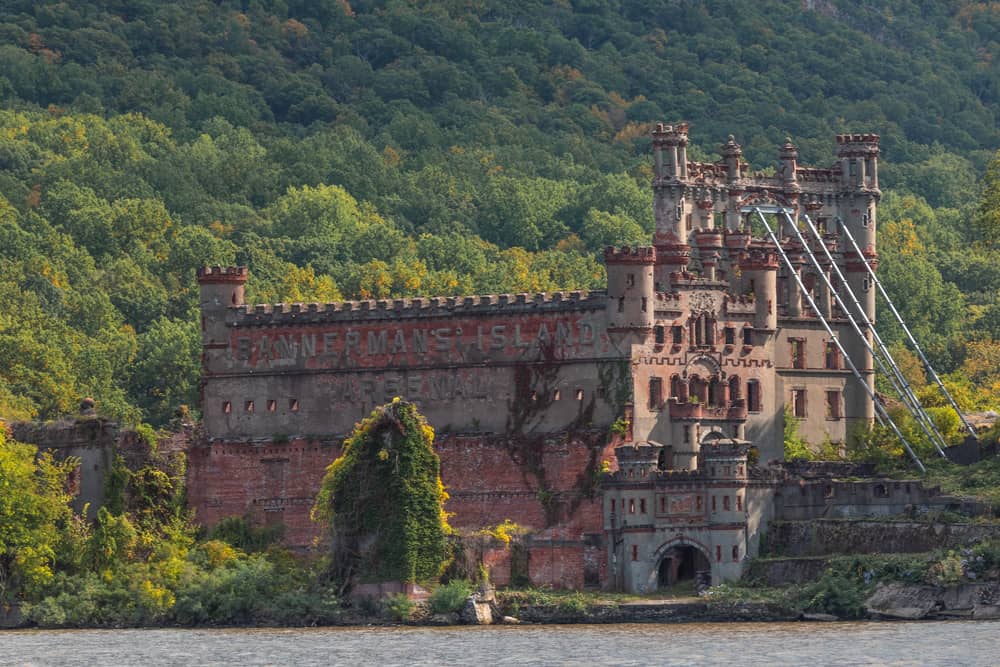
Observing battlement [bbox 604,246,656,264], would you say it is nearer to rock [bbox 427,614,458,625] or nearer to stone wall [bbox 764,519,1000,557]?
stone wall [bbox 764,519,1000,557]

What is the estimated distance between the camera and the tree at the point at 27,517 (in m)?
130

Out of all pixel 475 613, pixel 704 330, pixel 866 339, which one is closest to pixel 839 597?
pixel 475 613

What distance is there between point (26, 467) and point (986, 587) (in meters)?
36.2

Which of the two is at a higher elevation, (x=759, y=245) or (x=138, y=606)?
(x=759, y=245)

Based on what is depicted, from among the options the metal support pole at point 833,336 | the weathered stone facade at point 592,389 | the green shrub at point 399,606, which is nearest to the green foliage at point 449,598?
the green shrub at point 399,606

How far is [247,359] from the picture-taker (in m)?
142

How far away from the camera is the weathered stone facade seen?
128 meters

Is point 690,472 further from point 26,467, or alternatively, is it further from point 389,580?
point 26,467

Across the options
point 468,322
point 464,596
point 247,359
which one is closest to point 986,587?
point 464,596

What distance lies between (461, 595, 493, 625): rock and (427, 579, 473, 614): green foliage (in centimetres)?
19

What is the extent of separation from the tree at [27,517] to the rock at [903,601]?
3036cm

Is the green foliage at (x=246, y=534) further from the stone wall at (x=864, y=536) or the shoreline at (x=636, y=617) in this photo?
the stone wall at (x=864, y=536)

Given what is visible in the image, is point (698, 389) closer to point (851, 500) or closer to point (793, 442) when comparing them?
point (793, 442)

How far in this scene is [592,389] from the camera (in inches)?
5295
